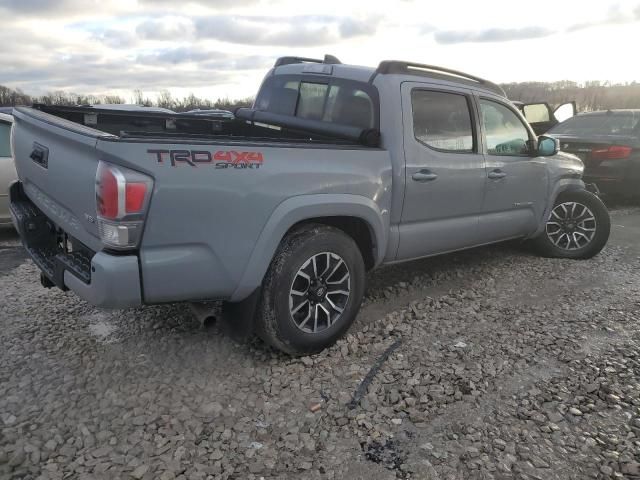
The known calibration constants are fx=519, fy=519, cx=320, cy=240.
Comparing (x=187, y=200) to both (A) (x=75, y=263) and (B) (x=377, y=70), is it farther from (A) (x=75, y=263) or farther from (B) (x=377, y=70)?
(B) (x=377, y=70)

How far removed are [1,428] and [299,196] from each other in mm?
1968

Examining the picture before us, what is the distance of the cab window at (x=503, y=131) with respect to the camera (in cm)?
458

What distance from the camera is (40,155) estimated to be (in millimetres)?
3168

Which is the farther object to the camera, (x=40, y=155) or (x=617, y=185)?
(x=617, y=185)

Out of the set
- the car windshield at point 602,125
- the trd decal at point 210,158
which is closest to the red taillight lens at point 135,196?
the trd decal at point 210,158

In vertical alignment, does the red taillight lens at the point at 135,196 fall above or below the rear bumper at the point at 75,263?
above

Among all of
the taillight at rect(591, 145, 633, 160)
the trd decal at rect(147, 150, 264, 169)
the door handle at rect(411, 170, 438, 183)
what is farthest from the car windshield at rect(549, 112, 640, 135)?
the trd decal at rect(147, 150, 264, 169)

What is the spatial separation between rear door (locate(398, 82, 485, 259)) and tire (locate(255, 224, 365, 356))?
0.63 metres

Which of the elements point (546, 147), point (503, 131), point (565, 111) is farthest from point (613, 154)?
point (503, 131)

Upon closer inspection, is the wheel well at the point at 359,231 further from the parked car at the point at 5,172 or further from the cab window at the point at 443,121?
the parked car at the point at 5,172

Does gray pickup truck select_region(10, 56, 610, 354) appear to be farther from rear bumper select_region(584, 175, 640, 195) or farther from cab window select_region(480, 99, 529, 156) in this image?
rear bumper select_region(584, 175, 640, 195)

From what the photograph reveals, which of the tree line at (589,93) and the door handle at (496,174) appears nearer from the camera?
the door handle at (496,174)

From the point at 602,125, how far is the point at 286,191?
25.4ft

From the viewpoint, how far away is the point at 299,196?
3.09 m
